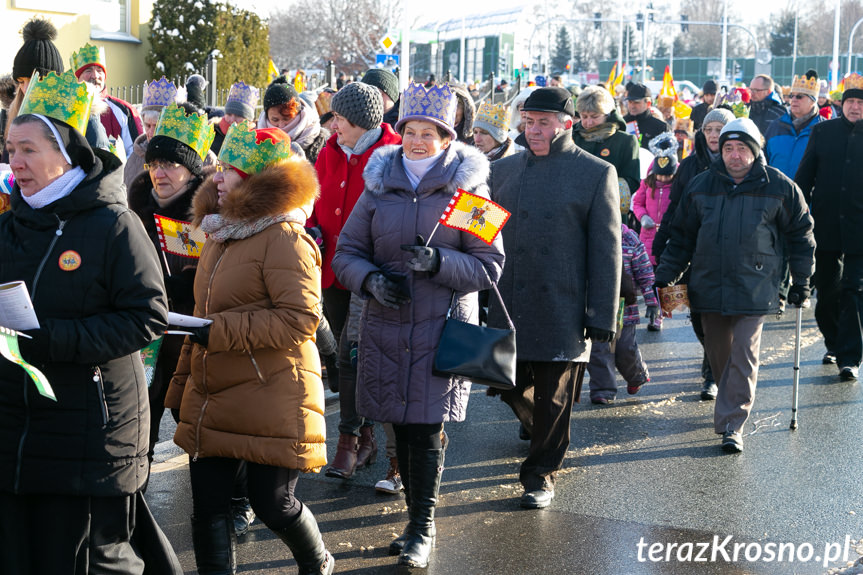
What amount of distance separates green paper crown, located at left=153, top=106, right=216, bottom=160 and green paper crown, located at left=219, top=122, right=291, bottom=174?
0.87m

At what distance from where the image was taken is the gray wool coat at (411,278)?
4.96 m

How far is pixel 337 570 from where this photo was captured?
16.2 ft

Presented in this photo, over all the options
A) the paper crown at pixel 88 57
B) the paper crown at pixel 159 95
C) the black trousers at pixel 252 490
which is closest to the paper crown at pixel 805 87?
the paper crown at pixel 159 95

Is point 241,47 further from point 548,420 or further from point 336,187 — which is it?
point 548,420

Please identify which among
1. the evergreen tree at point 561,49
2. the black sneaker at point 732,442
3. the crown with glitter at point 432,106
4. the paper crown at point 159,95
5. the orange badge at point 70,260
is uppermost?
the evergreen tree at point 561,49

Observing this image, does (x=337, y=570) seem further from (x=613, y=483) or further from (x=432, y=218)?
(x=613, y=483)

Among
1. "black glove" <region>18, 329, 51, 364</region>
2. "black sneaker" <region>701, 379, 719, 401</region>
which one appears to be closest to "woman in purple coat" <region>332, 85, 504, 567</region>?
"black glove" <region>18, 329, 51, 364</region>

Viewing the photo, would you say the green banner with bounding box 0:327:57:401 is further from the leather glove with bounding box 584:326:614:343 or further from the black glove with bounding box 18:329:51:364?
the leather glove with bounding box 584:326:614:343

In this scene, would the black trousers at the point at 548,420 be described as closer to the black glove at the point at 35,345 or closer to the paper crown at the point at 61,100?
the paper crown at the point at 61,100

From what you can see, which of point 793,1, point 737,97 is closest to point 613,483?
point 737,97

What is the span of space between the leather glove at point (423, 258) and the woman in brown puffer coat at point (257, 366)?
0.55 meters

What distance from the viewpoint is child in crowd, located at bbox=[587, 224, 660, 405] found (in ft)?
25.3

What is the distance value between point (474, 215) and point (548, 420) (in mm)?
1481

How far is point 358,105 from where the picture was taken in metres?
6.22
